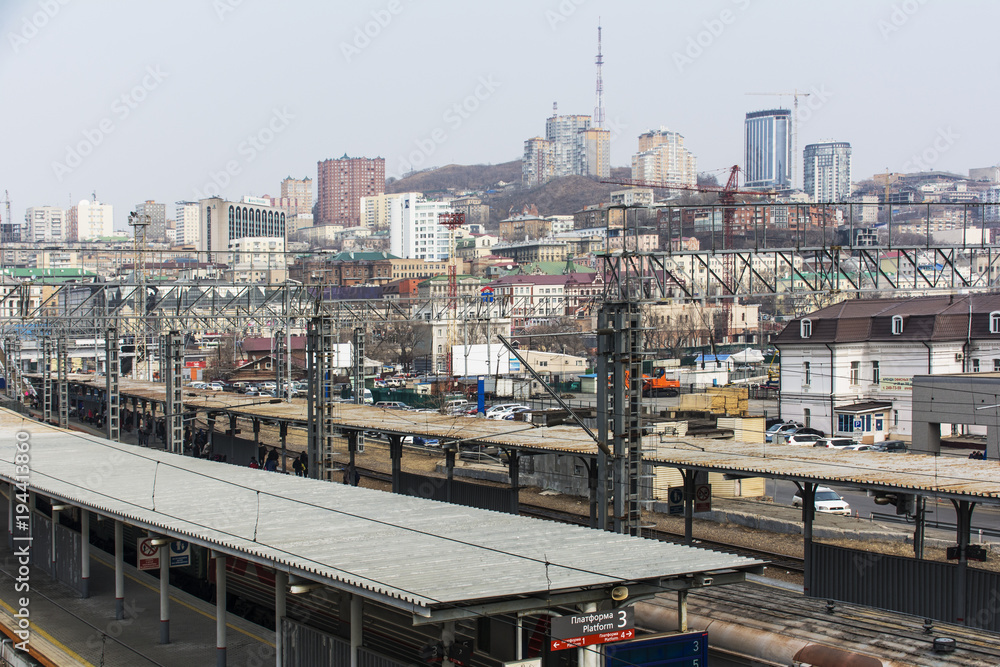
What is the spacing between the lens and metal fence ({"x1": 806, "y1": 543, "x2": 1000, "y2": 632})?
12.2 meters

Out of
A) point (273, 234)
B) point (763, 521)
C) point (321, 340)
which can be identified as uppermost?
point (273, 234)

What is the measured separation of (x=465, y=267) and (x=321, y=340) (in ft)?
400

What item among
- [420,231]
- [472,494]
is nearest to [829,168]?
[420,231]

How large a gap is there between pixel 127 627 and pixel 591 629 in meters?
8.00

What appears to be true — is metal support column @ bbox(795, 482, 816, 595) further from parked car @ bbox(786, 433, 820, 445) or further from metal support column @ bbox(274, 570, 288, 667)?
parked car @ bbox(786, 433, 820, 445)

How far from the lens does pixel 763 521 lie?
2042 centimetres

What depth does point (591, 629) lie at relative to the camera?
8.04m

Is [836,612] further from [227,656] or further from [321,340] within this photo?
[321,340]

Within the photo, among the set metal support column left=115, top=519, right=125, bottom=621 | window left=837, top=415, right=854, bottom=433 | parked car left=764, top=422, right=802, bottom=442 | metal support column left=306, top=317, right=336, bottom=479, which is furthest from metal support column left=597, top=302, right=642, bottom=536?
window left=837, top=415, right=854, bottom=433

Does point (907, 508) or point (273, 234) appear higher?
point (273, 234)

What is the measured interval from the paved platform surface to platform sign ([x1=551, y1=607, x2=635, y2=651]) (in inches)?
194

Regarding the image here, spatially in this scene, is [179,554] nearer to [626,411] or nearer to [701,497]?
[626,411]

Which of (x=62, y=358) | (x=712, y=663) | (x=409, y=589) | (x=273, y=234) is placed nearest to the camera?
(x=409, y=589)

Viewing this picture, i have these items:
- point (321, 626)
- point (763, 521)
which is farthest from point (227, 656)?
point (763, 521)
